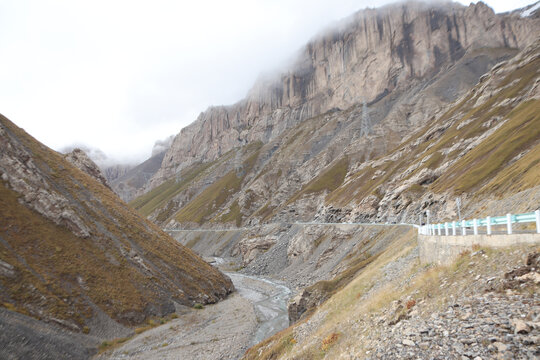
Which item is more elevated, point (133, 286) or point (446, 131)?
point (446, 131)

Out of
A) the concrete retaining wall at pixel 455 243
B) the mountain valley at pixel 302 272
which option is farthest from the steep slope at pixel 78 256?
the concrete retaining wall at pixel 455 243

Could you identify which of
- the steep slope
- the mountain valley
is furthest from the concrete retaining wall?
the steep slope

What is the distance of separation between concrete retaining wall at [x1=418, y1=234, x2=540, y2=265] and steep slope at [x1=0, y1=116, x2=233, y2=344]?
36203 mm

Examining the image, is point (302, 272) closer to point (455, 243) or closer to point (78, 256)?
point (78, 256)

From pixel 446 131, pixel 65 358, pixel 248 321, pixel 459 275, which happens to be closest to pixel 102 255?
pixel 65 358

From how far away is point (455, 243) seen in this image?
62.0 ft

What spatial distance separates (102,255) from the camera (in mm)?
50094

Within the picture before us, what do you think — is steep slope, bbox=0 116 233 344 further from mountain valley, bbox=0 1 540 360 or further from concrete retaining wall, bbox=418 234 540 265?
concrete retaining wall, bbox=418 234 540 265

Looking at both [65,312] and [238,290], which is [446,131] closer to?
[238,290]

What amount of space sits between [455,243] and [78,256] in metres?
48.3

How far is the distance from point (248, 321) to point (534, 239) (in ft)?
130

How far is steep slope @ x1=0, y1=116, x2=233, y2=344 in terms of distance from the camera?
3775cm

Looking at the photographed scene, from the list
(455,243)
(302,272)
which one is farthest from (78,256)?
(455,243)

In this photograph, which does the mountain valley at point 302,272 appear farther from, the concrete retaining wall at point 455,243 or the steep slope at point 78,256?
the concrete retaining wall at point 455,243
